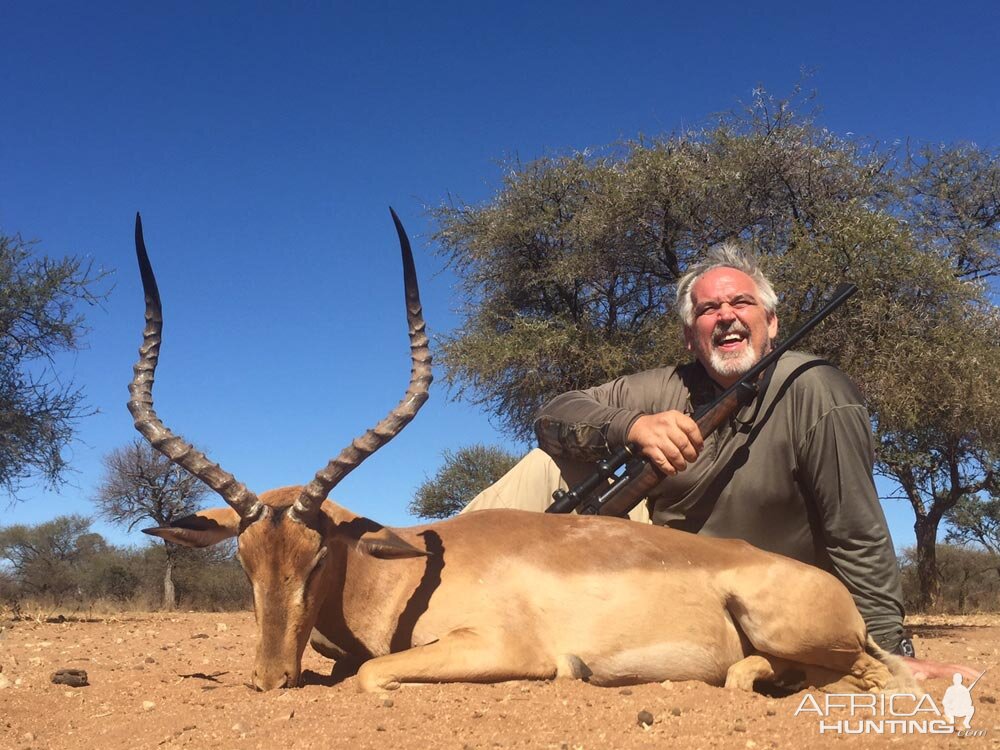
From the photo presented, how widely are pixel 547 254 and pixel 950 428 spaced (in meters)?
6.34

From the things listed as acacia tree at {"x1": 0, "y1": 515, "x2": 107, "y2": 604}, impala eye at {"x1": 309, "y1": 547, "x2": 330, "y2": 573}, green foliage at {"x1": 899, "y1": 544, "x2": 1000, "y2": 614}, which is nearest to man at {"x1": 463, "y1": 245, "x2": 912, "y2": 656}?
impala eye at {"x1": 309, "y1": 547, "x2": 330, "y2": 573}

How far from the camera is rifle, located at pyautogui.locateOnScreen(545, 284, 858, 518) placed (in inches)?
192

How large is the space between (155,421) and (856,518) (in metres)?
3.34

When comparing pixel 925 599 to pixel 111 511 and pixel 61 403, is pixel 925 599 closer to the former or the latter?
pixel 61 403

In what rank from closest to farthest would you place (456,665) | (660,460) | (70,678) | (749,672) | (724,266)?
(456,665) → (749,672) → (660,460) → (70,678) → (724,266)

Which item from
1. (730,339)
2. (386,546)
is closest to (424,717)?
(386,546)

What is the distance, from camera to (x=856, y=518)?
4602mm

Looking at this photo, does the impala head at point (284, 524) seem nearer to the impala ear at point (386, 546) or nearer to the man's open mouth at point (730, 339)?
the impala ear at point (386, 546)

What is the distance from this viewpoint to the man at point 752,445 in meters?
4.62

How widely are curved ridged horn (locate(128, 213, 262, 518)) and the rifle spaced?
1668 mm

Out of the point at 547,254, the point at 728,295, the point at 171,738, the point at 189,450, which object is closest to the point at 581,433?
the point at 728,295

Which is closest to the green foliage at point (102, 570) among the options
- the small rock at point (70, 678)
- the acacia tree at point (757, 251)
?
the acacia tree at point (757, 251)

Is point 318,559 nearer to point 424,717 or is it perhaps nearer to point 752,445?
point 424,717

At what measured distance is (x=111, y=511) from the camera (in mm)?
25969
